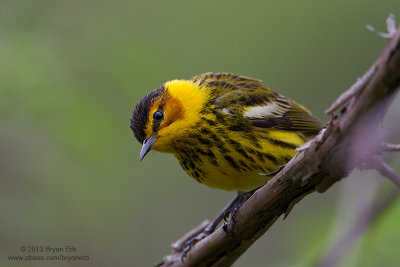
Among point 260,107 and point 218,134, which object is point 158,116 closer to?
point 218,134

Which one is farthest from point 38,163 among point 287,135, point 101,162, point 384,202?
point 384,202

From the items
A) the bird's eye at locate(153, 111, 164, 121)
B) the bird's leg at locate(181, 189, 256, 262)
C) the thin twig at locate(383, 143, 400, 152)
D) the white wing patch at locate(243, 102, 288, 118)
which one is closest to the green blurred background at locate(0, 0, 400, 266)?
the thin twig at locate(383, 143, 400, 152)

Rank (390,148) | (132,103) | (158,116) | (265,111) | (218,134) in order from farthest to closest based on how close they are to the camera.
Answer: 1. (132,103)
2. (265,111)
3. (158,116)
4. (218,134)
5. (390,148)

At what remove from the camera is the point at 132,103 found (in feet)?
16.3

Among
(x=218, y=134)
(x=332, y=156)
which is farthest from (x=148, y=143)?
(x=332, y=156)

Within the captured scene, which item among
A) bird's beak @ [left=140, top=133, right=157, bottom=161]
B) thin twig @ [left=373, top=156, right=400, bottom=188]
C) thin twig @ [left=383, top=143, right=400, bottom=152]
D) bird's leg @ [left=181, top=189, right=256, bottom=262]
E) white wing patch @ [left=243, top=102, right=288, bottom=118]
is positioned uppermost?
thin twig @ [left=383, top=143, right=400, bottom=152]

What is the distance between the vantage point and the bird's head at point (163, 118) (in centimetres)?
429

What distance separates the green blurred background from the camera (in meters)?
4.21

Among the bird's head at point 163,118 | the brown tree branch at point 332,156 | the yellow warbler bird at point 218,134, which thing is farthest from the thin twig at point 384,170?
the bird's head at point 163,118

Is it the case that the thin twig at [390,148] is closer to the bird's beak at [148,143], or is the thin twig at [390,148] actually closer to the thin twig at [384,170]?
the thin twig at [384,170]

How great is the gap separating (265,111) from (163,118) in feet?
2.89

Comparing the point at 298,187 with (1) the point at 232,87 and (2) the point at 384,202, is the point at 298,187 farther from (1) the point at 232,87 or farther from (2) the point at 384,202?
(1) the point at 232,87

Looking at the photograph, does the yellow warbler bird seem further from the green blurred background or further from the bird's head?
the green blurred background

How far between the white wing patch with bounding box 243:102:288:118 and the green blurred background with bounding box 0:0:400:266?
85cm
